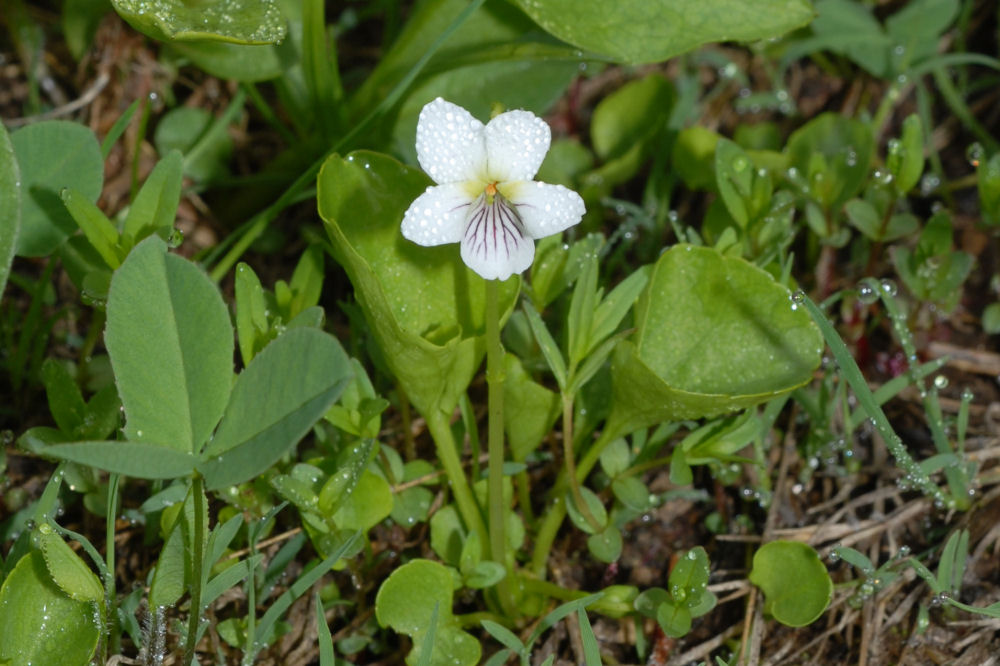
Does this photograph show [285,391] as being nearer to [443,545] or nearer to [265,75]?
[443,545]

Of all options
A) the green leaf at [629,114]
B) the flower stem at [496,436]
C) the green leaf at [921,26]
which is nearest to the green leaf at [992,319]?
the green leaf at [921,26]

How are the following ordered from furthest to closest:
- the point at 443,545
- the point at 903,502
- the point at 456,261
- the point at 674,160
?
the point at 674,160 → the point at 903,502 → the point at 443,545 → the point at 456,261

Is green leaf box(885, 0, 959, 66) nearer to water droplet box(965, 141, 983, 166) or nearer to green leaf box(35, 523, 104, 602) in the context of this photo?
water droplet box(965, 141, 983, 166)

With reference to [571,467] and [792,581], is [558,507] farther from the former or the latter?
[792,581]

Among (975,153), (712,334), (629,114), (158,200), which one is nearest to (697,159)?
(629,114)

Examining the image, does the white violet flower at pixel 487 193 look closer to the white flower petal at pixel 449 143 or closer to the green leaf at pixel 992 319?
the white flower petal at pixel 449 143

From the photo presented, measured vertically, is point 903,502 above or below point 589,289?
below

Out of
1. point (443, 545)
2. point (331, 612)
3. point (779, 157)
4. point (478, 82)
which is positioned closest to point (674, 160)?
point (779, 157)
